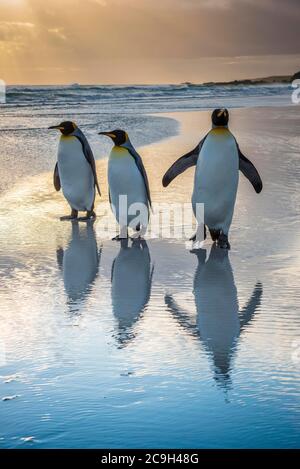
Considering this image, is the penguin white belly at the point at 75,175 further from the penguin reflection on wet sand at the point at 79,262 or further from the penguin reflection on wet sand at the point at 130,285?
the penguin reflection on wet sand at the point at 130,285

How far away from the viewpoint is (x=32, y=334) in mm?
3730

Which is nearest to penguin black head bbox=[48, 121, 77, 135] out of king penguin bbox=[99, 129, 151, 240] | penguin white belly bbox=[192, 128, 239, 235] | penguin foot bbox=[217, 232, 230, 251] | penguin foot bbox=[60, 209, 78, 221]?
penguin foot bbox=[60, 209, 78, 221]

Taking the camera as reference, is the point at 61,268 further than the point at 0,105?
No

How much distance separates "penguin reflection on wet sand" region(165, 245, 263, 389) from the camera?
3.43 metres

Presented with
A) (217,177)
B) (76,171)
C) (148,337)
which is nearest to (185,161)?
(217,177)

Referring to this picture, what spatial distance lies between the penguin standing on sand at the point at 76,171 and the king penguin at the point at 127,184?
695mm

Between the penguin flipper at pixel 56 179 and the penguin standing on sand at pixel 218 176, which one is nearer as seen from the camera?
the penguin standing on sand at pixel 218 176

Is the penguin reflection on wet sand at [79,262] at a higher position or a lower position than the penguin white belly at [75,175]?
lower

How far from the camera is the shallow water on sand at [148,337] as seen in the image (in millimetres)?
2688

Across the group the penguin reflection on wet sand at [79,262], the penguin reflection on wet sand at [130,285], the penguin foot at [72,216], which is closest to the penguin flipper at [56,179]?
the penguin foot at [72,216]

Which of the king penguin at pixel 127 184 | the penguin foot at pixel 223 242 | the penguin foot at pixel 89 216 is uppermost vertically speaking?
the king penguin at pixel 127 184

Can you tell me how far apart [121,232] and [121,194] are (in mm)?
379
